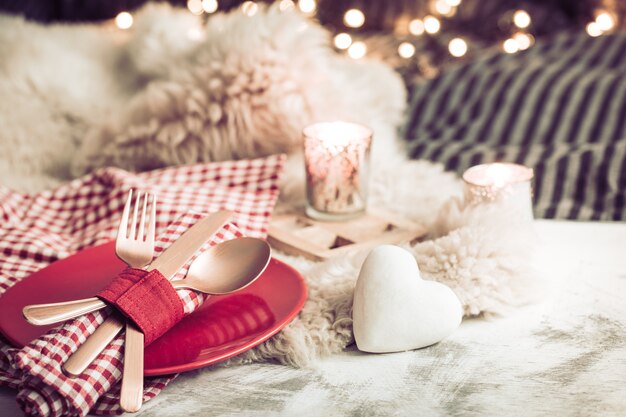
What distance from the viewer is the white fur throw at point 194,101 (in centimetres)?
91

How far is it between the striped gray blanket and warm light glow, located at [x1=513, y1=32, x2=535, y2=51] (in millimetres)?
429

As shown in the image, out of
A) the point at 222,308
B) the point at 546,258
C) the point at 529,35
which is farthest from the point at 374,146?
the point at 529,35

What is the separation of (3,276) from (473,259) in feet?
1.52

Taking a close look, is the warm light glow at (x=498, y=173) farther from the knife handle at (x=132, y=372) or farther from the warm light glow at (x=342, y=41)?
the warm light glow at (x=342, y=41)

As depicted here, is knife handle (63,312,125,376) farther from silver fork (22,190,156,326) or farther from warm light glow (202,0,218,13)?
warm light glow (202,0,218,13)

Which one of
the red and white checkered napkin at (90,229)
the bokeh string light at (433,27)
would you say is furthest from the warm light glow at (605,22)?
the red and white checkered napkin at (90,229)

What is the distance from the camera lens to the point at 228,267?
1.79ft

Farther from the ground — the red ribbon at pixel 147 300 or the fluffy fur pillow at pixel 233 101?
the fluffy fur pillow at pixel 233 101

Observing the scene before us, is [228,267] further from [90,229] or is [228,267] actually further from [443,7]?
[443,7]

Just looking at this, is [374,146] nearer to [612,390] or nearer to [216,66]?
[216,66]

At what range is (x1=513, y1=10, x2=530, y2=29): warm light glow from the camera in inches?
75.7

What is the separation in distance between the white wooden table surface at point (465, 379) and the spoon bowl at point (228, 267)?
69mm

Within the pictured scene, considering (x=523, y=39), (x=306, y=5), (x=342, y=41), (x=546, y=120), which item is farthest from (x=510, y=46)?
(x=546, y=120)

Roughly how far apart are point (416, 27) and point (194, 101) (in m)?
1.34
